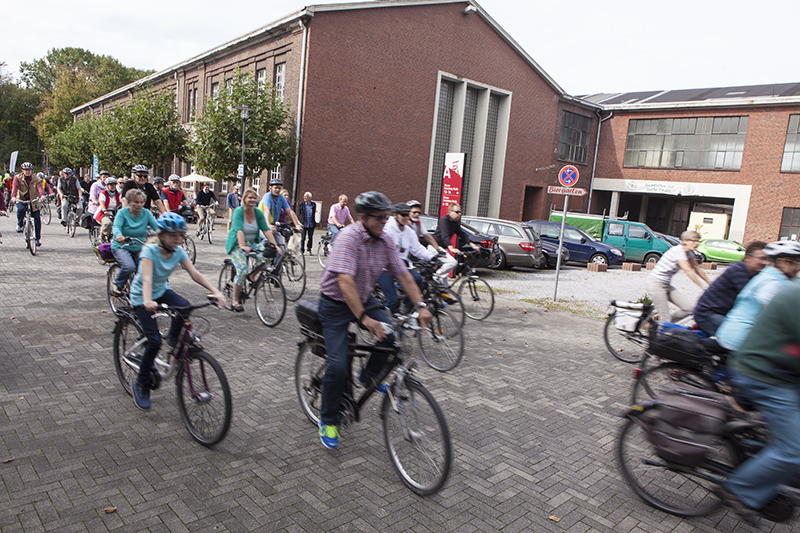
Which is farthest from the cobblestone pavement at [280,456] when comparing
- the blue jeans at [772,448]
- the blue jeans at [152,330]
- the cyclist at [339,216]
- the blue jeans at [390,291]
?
the cyclist at [339,216]

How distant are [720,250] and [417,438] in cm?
2678

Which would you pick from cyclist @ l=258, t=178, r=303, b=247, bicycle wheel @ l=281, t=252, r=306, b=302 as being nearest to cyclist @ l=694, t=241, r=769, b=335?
bicycle wheel @ l=281, t=252, r=306, b=302

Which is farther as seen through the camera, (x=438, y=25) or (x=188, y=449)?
(x=438, y=25)

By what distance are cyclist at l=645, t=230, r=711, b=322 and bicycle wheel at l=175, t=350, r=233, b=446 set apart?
5.06 meters

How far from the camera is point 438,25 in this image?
2734 centimetres

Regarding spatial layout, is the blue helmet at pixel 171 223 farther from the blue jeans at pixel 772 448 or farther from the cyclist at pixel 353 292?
the blue jeans at pixel 772 448

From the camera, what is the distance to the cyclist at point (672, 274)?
639cm

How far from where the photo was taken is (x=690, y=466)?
3.12 metres

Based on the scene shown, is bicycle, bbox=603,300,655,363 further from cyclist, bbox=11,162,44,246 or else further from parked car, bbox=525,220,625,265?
parked car, bbox=525,220,625,265

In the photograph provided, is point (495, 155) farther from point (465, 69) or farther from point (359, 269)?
point (359, 269)

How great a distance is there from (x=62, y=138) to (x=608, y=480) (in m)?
52.6

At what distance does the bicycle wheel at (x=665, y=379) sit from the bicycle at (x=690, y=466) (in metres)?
A: 0.57

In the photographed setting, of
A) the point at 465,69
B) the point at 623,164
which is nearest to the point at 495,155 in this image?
the point at 465,69

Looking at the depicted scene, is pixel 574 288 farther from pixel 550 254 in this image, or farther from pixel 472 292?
pixel 472 292
